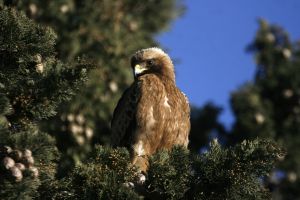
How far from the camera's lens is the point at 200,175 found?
14.5ft

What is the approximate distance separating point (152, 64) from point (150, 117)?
3.59 feet

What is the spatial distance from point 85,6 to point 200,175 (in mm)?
6405

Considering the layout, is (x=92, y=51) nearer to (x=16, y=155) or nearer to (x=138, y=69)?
(x=138, y=69)

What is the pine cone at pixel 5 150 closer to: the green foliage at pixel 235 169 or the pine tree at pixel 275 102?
the green foliage at pixel 235 169

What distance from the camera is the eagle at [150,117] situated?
6293 mm

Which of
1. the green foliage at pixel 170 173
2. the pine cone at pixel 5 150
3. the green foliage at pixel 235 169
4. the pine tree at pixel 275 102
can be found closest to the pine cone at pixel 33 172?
the pine cone at pixel 5 150

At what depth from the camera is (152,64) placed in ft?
23.9

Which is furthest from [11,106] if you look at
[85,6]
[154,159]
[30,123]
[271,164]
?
[85,6]

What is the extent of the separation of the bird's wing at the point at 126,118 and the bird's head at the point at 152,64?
0.54 meters

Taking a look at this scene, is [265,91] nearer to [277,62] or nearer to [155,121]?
[277,62]

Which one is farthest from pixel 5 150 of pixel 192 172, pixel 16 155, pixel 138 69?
pixel 138 69

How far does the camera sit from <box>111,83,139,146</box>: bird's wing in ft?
21.2

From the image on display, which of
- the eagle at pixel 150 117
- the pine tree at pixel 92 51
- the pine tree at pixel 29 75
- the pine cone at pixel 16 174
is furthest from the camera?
the pine tree at pixel 92 51

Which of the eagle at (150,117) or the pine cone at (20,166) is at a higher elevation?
the eagle at (150,117)
